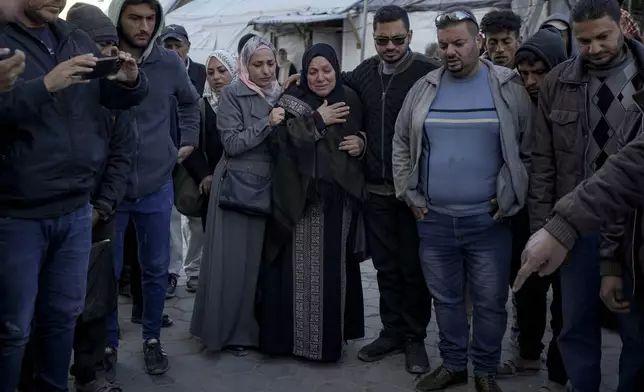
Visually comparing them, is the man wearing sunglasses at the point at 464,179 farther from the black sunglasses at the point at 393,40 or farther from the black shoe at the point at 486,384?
the black sunglasses at the point at 393,40

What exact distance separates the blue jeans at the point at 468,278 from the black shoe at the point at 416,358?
261mm

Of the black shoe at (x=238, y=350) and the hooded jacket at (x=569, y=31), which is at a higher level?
the hooded jacket at (x=569, y=31)

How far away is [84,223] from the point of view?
316 centimetres

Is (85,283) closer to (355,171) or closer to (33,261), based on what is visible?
(33,261)

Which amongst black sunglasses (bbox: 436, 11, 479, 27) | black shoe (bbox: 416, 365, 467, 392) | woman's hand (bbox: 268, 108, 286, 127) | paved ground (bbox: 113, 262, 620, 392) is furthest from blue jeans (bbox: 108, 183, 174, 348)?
black sunglasses (bbox: 436, 11, 479, 27)

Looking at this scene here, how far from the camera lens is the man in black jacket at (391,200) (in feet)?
13.6

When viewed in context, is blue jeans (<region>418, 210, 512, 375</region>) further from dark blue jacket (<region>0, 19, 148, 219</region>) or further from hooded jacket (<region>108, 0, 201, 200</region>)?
dark blue jacket (<region>0, 19, 148, 219</region>)

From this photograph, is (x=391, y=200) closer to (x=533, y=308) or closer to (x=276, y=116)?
(x=276, y=116)

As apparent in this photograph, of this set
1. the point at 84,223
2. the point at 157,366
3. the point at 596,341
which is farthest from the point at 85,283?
the point at 596,341

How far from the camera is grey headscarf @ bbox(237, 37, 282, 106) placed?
4359mm

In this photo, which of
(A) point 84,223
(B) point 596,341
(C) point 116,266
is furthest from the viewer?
(C) point 116,266

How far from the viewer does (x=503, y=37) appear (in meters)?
4.30

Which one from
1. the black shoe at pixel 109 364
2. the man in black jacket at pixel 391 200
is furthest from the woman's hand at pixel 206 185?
the black shoe at pixel 109 364

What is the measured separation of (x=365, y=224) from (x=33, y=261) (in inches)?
80.1
